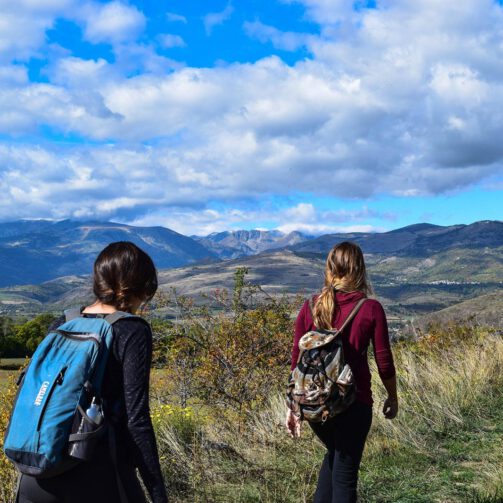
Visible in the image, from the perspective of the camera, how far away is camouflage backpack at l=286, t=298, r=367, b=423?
2.95m

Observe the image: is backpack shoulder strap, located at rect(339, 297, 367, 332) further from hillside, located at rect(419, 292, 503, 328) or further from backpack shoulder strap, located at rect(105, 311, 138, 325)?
hillside, located at rect(419, 292, 503, 328)

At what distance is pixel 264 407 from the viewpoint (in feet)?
21.9

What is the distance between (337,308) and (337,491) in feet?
3.22

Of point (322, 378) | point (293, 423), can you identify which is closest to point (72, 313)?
point (322, 378)

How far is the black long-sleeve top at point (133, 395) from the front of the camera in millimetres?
2102

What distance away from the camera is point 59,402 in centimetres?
200

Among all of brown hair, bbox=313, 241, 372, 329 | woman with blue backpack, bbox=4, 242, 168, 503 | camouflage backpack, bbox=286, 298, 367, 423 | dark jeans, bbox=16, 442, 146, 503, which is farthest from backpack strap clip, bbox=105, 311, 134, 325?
brown hair, bbox=313, 241, 372, 329

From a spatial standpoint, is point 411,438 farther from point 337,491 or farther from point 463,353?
point 463,353

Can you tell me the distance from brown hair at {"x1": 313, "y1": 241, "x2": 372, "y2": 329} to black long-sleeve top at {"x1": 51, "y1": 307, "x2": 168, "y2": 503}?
4.12 feet

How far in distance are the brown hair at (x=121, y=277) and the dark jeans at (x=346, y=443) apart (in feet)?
4.51

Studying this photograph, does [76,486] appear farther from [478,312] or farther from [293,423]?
Answer: [478,312]

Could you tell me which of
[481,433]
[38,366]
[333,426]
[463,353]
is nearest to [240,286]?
[463,353]

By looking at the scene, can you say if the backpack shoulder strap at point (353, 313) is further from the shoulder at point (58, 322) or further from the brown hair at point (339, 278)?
the shoulder at point (58, 322)

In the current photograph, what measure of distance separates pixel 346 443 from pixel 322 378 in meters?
0.39
